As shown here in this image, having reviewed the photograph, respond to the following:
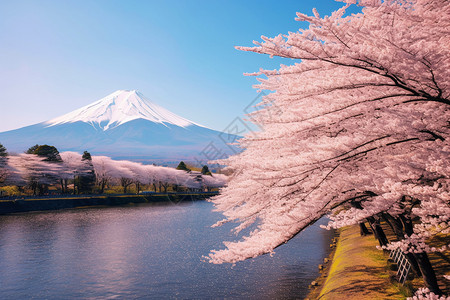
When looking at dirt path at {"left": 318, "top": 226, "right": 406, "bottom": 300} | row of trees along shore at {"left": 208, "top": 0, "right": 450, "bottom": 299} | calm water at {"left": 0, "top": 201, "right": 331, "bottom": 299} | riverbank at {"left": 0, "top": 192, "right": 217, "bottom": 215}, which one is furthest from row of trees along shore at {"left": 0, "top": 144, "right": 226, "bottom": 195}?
row of trees along shore at {"left": 208, "top": 0, "right": 450, "bottom": 299}

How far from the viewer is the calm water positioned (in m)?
11.7

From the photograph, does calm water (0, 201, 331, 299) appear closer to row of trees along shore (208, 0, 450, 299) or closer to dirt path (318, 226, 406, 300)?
dirt path (318, 226, 406, 300)

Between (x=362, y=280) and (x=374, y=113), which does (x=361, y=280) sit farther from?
(x=374, y=113)

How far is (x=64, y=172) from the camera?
152ft

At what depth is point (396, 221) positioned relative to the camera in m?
6.86

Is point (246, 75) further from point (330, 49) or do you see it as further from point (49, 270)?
point (49, 270)

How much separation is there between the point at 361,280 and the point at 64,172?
47709 mm

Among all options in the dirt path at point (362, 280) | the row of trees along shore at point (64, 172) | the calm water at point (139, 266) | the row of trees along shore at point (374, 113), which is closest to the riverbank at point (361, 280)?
the dirt path at point (362, 280)

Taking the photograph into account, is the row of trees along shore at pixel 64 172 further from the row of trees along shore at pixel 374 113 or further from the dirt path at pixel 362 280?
the row of trees along shore at pixel 374 113

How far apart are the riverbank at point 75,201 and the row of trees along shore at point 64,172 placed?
17.1 feet

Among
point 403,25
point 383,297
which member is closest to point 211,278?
point 383,297

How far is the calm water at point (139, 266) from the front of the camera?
11.7 metres

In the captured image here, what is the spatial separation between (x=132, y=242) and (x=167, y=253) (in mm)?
3967

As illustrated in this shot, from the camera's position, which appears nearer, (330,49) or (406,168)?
(330,49)
